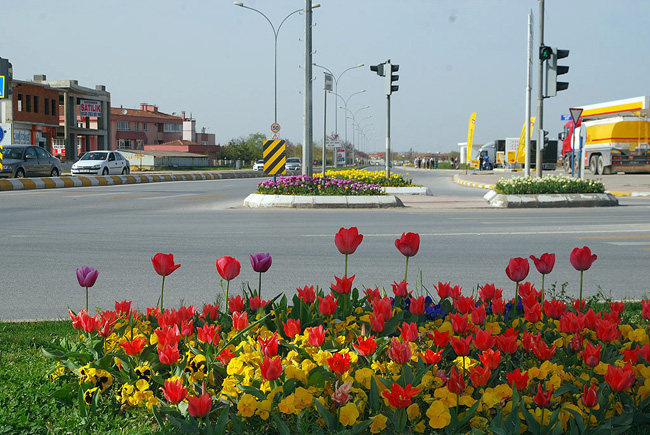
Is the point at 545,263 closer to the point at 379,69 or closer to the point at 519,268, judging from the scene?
the point at 519,268

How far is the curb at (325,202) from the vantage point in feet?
65.5

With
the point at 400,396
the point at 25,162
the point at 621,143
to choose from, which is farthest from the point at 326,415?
the point at 621,143

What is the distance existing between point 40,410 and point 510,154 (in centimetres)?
5925

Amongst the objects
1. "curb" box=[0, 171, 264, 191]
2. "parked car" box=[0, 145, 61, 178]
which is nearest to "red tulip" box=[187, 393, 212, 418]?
"curb" box=[0, 171, 264, 191]

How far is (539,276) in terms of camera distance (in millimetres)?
8289

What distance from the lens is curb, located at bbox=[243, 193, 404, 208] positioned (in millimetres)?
19969

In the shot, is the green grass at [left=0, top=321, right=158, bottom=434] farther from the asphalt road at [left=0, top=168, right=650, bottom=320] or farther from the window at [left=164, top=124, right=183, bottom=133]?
the window at [left=164, top=124, right=183, bottom=133]

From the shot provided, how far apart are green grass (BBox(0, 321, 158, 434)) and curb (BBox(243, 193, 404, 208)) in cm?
1563

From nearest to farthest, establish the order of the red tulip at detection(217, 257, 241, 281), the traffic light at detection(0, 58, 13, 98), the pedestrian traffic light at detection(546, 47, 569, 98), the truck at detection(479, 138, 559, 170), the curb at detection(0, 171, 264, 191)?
the red tulip at detection(217, 257, 241, 281) → the pedestrian traffic light at detection(546, 47, 569, 98) → the traffic light at detection(0, 58, 13, 98) → the curb at detection(0, 171, 264, 191) → the truck at detection(479, 138, 559, 170)

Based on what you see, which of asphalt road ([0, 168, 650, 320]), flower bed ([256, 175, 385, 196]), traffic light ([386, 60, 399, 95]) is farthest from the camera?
traffic light ([386, 60, 399, 95])

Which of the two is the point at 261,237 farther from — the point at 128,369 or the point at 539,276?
the point at 128,369

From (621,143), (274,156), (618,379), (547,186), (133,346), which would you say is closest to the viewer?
(618,379)

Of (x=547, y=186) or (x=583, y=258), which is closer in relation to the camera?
(x=583, y=258)

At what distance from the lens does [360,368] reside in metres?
3.43
